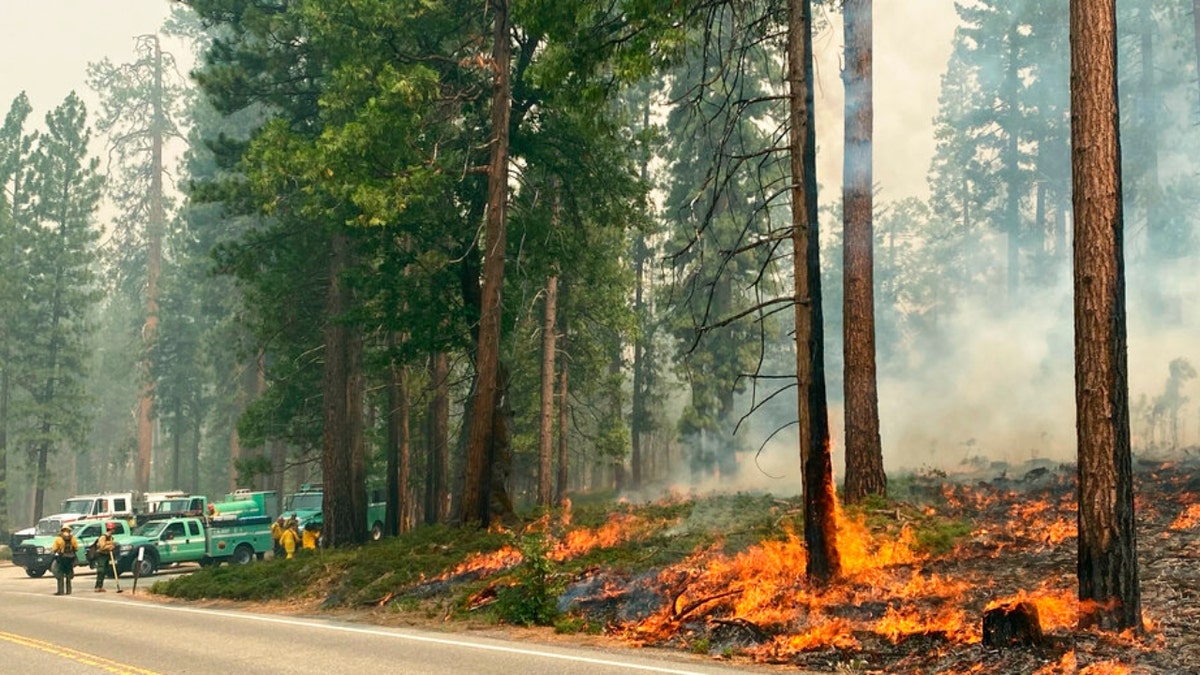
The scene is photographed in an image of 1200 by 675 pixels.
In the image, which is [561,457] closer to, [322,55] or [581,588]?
[322,55]

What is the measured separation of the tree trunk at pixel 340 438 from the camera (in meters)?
26.8

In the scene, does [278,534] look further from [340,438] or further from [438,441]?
[340,438]

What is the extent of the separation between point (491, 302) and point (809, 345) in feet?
31.3

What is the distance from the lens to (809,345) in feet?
45.3

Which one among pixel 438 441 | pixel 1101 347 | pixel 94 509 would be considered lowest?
pixel 94 509

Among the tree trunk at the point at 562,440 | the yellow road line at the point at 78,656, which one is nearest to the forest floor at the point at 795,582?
the yellow road line at the point at 78,656

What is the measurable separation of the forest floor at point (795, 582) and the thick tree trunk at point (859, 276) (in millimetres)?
986

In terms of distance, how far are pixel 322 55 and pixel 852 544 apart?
1827 centimetres

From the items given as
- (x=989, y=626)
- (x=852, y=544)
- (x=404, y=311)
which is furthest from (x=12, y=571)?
(x=989, y=626)

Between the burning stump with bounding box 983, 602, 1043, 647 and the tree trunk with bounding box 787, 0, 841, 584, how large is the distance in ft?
11.3

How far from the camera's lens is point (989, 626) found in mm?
10250

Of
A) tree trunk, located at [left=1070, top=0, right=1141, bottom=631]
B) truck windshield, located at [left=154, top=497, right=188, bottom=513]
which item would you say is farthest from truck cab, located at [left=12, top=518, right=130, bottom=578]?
tree trunk, located at [left=1070, top=0, right=1141, bottom=631]

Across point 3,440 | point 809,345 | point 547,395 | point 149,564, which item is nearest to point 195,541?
point 149,564

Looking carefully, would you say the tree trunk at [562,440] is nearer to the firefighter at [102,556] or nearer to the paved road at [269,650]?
the firefighter at [102,556]
